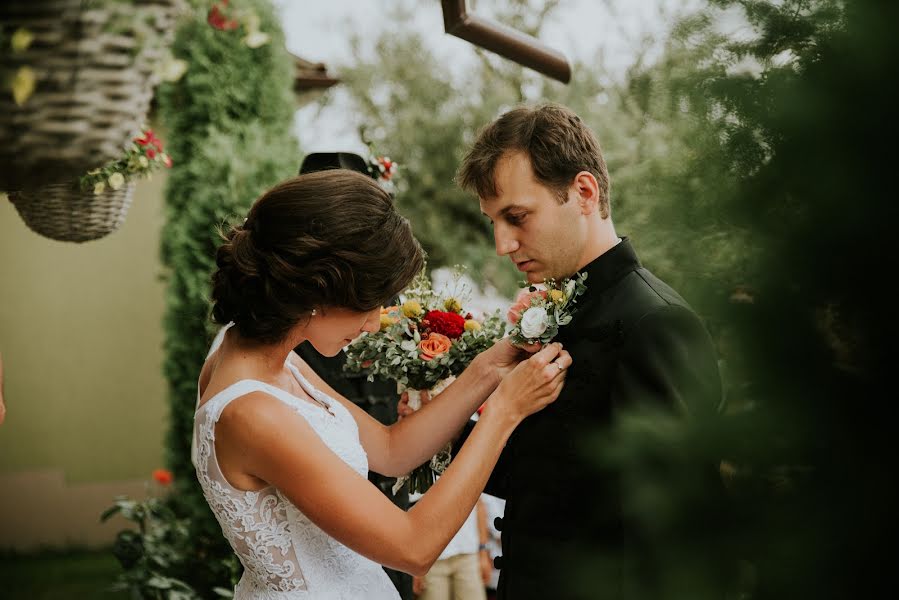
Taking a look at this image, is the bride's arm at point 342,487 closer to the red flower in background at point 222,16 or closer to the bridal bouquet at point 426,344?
the bridal bouquet at point 426,344

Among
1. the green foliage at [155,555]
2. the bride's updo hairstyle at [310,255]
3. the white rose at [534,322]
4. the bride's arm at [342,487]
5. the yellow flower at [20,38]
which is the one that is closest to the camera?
the yellow flower at [20,38]

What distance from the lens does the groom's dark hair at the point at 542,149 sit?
7.64 ft

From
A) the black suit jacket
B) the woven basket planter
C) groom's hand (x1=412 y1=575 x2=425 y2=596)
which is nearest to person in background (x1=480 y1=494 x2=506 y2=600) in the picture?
groom's hand (x1=412 y1=575 x2=425 y2=596)

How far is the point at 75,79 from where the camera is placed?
84 cm

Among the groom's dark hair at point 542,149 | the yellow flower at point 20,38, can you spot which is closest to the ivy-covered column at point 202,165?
the groom's dark hair at point 542,149

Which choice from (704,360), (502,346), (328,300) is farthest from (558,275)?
(704,360)

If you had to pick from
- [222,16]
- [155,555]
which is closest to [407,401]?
[222,16]

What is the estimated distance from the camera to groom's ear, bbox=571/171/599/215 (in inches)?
92.4

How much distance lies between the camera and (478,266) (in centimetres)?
1500

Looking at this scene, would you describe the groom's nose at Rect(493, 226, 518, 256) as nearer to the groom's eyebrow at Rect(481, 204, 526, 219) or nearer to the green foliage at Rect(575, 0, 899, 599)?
the groom's eyebrow at Rect(481, 204, 526, 219)

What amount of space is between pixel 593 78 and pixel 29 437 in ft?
37.5

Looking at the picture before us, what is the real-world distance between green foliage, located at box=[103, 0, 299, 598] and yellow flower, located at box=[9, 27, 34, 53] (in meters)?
4.69

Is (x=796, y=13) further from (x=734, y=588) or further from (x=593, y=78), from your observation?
(x=593, y=78)

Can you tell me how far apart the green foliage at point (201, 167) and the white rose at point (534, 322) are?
368 centimetres
